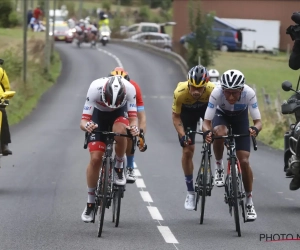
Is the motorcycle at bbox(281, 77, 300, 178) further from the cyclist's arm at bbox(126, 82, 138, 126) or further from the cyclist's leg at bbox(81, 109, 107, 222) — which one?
the cyclist's leg at bbox(81, 109, 107, 222)

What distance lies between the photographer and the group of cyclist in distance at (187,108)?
33.6ft

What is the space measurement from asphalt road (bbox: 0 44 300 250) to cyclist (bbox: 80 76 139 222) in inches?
22.4

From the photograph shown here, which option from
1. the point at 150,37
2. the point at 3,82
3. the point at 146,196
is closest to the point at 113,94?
the point at 146,196

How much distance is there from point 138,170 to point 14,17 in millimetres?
49949

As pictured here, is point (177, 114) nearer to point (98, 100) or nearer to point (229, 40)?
point (98, 100)

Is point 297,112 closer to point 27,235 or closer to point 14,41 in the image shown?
point 27,235

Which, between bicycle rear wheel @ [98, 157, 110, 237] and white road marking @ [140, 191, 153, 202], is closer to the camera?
bicycle rear wheel @ [98, 157, 110, 237]

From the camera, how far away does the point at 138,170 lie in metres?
17.1

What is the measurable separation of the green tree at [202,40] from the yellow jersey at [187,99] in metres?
33.7

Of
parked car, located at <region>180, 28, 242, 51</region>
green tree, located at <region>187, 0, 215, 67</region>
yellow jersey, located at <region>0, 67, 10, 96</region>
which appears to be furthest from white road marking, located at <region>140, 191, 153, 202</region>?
parked car, located at <region>180, 28, 242, 51</region>

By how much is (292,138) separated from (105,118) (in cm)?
283

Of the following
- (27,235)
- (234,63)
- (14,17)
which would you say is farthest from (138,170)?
(14,17)

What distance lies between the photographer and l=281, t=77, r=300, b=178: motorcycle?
38.0ft

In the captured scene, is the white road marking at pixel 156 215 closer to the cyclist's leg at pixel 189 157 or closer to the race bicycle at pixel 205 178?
the cyclist's leg at pixel 189 157
